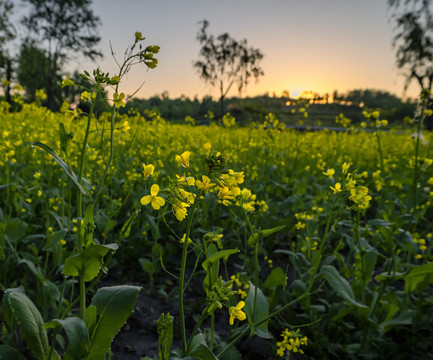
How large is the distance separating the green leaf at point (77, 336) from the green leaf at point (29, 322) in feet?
0.32

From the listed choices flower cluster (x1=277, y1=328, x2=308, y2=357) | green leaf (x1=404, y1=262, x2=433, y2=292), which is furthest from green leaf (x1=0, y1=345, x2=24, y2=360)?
green leaf (x1=404, y1=262, x2=433, y2=292)

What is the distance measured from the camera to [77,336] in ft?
3.04

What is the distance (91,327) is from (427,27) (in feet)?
94.6

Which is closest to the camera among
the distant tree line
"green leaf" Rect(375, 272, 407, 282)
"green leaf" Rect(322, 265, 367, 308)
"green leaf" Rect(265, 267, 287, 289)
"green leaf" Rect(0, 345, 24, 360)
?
"green leaf" Rect(0, 345, 24, 360)

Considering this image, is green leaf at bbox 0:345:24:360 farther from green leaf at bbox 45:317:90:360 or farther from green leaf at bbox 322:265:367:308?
green leaf at bbox 322:265:367:308

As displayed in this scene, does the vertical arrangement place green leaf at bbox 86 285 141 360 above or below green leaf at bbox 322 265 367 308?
above

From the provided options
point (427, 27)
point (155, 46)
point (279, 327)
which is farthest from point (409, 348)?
point (427, 27)

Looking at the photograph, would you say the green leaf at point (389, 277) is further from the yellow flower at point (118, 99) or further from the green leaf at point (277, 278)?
the yellow flower at point (118, 99)

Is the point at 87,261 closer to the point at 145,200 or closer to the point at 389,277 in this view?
the point at 145,200

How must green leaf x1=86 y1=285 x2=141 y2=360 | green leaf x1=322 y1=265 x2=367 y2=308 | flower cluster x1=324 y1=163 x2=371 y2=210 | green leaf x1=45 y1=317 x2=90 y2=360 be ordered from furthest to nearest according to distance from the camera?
green leaf x1=322 y1=265 x2=367 y2=308
flower cluster x1=324 y1=163 x2=371 y2=210
green leaf x1=86 y1=285 x2=141 y2=360
green leaf x1=45 y1=317 x2=90 y2=360

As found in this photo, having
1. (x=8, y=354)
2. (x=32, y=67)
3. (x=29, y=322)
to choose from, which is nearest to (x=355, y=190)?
(x=29, y=322)

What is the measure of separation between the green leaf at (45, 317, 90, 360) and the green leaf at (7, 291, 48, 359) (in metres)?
0.10

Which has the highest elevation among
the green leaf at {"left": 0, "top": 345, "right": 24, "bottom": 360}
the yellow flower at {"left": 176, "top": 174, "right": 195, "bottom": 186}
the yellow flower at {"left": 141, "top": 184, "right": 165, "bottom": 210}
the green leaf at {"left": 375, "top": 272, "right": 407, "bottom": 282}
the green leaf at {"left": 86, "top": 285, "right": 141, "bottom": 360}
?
the yellow flower at {"left": 176, "top": 174, "right": 195, "bottom": 186}

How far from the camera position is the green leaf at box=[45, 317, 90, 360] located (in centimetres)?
91
